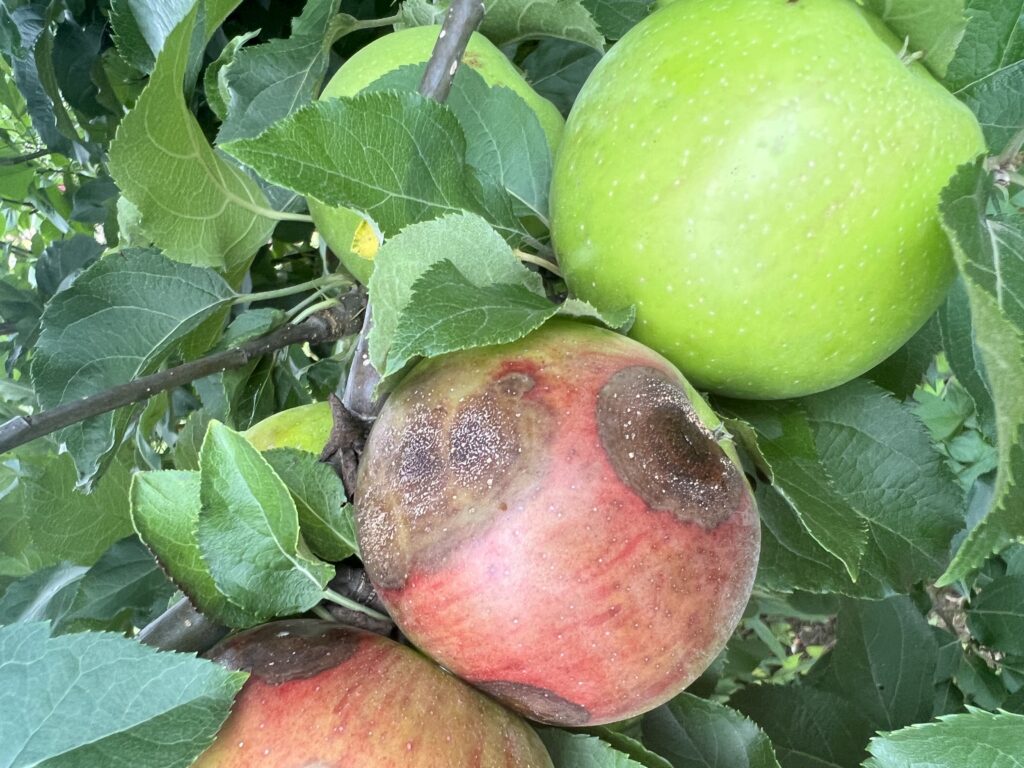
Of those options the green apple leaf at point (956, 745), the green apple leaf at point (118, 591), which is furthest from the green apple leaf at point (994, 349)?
the green apple leaf at point (118, 591)

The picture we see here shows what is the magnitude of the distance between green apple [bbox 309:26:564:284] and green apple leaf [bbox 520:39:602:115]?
15 cm

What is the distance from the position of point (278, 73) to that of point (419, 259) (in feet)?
1.27

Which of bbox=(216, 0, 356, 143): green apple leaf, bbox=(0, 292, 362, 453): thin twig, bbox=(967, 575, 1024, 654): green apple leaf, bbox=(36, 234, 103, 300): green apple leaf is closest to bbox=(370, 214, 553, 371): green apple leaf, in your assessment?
bbox=(0, 292, 362, 453): thin twig

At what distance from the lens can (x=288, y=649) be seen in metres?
0.49

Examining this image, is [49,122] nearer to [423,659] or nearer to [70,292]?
[70,292]

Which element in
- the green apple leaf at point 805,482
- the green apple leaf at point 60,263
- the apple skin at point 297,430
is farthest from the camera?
the green apple leaf at point 60,263

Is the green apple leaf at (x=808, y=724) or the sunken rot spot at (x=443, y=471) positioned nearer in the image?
the sunken rot spot at (x=443, y=471)

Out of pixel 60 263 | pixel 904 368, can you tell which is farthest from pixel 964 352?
pixel 60 263

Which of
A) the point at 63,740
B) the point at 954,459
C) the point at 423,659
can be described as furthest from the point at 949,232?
the point at 954,459

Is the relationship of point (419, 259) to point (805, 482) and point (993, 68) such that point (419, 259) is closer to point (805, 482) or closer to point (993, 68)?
point (805, 482)

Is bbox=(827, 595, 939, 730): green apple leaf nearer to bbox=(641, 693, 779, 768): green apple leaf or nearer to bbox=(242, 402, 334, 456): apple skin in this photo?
bbox=(641, 693, 779, 768): green apple leaf

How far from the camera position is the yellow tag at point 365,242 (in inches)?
25.0

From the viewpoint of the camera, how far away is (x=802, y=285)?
47 cm

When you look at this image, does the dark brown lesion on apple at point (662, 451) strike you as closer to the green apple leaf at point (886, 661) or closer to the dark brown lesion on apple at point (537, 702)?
the dark brown lesion on apple at point (537, 702)
